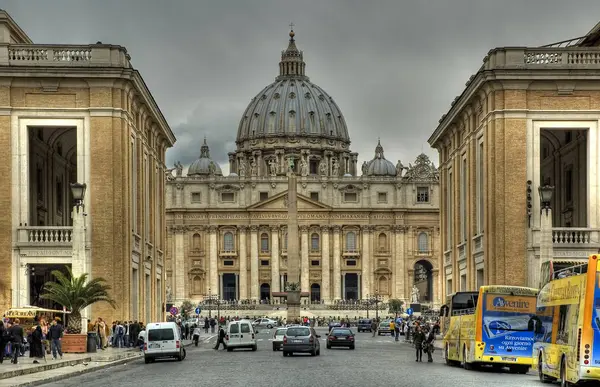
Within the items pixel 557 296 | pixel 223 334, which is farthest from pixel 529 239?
pixel 557 296

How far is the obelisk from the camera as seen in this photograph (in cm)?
9700

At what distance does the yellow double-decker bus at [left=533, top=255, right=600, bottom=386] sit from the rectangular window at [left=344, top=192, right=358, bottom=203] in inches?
5420

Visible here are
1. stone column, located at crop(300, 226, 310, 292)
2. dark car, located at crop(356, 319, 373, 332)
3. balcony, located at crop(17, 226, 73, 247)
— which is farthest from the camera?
stone column, located at crop(300, 226, 310, 292)

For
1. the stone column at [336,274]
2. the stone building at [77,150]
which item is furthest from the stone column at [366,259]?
the stone building at [77,150]

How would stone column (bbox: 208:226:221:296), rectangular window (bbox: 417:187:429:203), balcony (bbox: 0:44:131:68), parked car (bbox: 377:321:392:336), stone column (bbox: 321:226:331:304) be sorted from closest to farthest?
balcony (bbox: 0:44:131:68), parked car (bbox: 377:321:392:336), stone column (bbox: 208:226:221:296), stone column (bbox: 321:226:331:304), rectangular window (bbox: 417:187:429:203)

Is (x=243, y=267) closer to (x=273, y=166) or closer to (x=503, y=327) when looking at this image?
(x=273, y=166)

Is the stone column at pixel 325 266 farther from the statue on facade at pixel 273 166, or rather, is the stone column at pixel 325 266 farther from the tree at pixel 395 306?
the statue on facade at pixel 273 166

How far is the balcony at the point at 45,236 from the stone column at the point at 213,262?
4471 inches

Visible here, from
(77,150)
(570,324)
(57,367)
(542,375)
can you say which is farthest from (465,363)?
(77,150)

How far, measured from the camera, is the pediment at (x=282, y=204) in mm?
166375

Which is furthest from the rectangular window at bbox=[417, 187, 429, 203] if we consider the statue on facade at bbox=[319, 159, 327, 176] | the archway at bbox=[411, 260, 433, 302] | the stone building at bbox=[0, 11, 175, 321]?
the stone building at bbox=[0, 11, 175, 321]

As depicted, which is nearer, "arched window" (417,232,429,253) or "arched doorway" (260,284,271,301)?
"arched window" (417,232,429,253)

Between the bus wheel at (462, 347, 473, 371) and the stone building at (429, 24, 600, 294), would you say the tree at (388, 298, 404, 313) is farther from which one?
the bus wheel at (462, 347, 473, 371)

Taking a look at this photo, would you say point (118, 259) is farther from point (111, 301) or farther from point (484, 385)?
point (484, 385)
